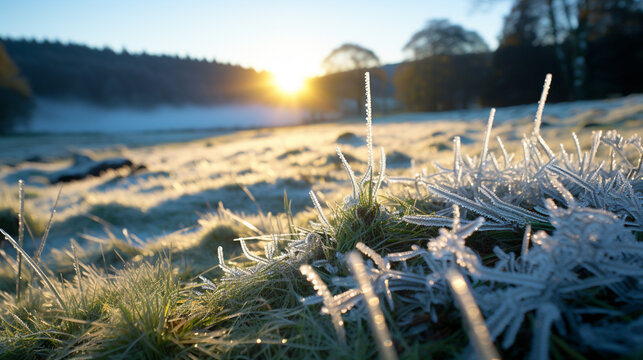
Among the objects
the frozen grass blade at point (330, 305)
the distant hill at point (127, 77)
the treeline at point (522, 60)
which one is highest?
the distant hill at point (127, 77)

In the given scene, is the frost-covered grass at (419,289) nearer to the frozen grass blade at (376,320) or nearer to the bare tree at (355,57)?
the frozen grass blade at (376,320)

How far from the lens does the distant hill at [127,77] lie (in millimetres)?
53188

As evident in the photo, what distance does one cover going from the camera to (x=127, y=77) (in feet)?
186

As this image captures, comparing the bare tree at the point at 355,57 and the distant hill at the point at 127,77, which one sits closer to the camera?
the bare tree at the point at 355,57

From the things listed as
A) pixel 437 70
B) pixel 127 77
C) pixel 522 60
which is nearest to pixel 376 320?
pixel 522 60

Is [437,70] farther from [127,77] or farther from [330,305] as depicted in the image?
[127,77]

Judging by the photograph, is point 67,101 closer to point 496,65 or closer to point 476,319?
point 496,65

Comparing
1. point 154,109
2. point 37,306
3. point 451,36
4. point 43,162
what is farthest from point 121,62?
point 37,306

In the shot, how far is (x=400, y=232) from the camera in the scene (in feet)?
3.83

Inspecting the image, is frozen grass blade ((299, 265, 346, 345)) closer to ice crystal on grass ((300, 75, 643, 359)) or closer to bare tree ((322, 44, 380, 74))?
ice crystal on grass ((300, 75, 643, 359))

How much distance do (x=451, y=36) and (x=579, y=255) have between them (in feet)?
114

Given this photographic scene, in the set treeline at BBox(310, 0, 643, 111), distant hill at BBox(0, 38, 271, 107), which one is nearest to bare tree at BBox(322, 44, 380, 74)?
treeline at BBox(310, 0, 643, 111)

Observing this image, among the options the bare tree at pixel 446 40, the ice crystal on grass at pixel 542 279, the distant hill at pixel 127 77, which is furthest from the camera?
the distant hill at pixel 127 77

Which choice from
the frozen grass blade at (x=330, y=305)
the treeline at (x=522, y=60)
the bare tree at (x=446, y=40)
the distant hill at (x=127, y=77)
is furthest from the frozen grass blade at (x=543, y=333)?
the distant hill at (x=127, y=77)
